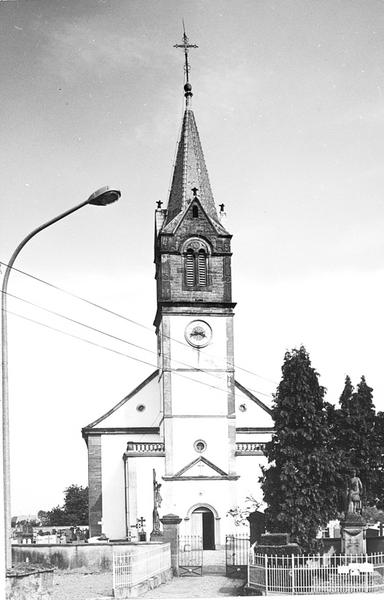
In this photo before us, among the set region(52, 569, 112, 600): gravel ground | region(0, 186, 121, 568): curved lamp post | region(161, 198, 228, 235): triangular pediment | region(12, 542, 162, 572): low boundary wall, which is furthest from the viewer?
region(161, 198, 228, 235): triangular pediment

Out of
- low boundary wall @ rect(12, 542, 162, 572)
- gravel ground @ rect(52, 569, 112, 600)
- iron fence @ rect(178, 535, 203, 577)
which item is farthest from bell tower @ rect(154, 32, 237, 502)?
gravel ground @ rect(52, 569, 112, 600)

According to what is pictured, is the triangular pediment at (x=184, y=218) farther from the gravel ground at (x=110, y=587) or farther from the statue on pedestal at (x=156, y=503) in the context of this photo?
the gravel ground at (x=110, y=587)

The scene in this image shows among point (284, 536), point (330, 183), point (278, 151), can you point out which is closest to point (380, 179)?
point (330, 183)

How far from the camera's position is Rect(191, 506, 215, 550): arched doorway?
930 inches

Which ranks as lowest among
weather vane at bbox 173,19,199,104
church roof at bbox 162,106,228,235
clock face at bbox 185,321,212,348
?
clock face at bbox 185,321,212,348

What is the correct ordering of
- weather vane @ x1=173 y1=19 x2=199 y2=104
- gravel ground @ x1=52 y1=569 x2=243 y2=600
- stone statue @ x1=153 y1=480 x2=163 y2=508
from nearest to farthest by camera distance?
1. gravel ground @ x1=52 y1=569 x2=243 y2=600
2. weather vane @ x1=173 y1=19 x2=199 y2=104
3. stone statue @ x1=153 y1=480 x2=163 y2=508

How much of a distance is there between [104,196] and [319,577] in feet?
21.5

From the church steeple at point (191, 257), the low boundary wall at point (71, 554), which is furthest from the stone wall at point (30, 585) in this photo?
the church steeple at point (191, 257)

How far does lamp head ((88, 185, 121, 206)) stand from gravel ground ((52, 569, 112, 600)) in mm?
5243

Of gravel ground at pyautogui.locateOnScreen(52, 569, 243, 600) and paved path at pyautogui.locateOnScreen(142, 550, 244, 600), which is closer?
gravel ground at pyautogui.locateOnScreen(52, 569, 243, 600)

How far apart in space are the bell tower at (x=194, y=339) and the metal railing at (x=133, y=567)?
974cm

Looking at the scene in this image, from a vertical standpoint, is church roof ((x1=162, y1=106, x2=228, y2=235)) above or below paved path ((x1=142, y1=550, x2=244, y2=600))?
above

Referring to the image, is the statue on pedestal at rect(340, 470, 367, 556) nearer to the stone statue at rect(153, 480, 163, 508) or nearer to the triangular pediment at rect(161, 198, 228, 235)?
the stone statue at rect(153, 480, 163, 508)

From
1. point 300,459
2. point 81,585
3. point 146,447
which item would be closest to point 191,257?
point 146,447
